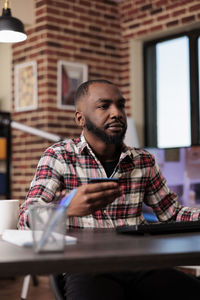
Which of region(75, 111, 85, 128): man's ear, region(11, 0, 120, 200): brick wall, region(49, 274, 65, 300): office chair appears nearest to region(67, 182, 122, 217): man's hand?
region(49, 274, 65, 300): office chair

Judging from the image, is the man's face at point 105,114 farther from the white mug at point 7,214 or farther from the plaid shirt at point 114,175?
the white mug at point 7,214

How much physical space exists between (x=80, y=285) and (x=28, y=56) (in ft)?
11.8

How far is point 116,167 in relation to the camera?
181cm

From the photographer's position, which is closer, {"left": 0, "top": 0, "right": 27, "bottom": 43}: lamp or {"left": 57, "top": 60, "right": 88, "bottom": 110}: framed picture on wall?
{"left": 0, "top": 0, "right": 27, "bottom": 43}: lamp

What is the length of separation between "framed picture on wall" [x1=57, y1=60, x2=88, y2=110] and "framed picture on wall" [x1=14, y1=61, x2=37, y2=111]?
0.79 feet

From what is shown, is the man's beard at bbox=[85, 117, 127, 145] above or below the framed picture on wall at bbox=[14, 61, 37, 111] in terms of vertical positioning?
below

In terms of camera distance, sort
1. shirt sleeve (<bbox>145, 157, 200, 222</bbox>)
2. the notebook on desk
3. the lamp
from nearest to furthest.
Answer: the notebook on desk, shirt sleeve (<bbox>145, 157, 200, 222</bbox>), the lamp

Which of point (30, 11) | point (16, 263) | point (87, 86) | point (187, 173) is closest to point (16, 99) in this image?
point (30, 11)

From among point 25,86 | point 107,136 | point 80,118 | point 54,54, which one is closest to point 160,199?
point 107,136

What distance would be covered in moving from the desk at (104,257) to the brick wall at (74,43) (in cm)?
332

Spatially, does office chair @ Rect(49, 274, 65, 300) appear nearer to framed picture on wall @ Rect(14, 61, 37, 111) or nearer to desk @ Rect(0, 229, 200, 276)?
desk @ Rect(0, 229, 200, 276)

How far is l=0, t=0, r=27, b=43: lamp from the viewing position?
265 centimetres

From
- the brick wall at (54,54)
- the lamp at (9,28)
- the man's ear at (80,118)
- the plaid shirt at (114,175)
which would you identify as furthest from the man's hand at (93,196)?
the brick wall at (54,54)

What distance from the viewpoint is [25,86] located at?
15.2ft
